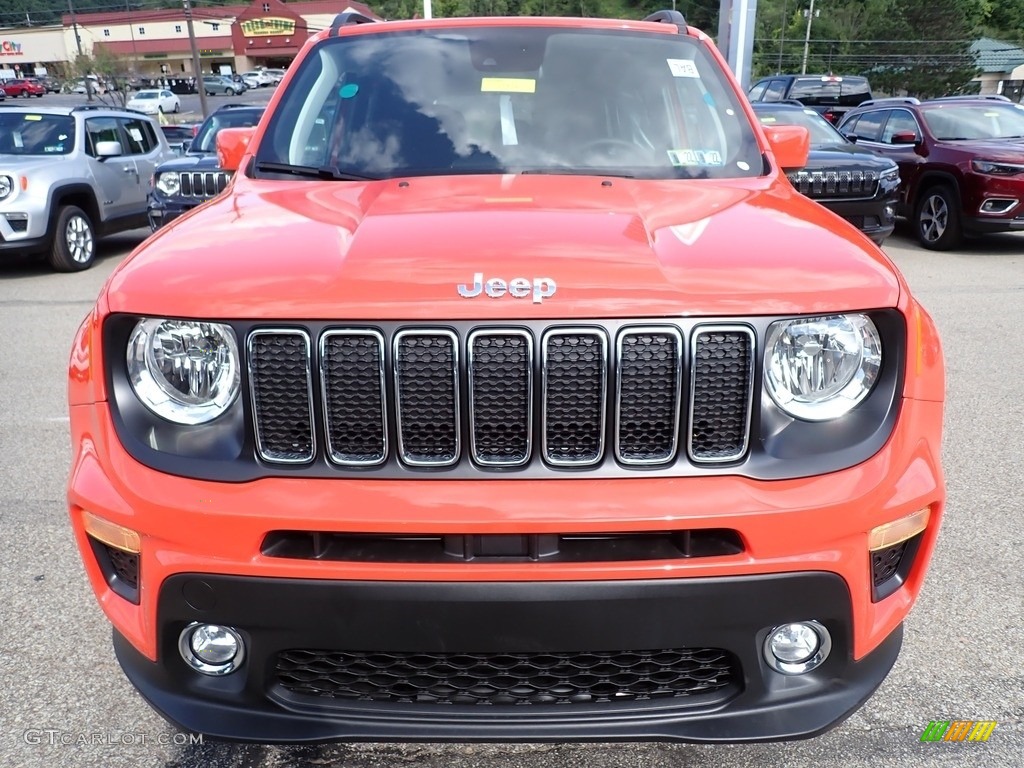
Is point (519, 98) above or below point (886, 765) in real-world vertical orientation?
above

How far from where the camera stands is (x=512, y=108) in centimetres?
288

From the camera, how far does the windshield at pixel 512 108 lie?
2740 millimetres

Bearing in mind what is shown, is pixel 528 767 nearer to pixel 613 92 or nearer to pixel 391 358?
pixel 391 358

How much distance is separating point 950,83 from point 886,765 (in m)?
60.7

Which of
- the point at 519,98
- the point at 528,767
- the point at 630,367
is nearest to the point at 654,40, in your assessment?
the point at 519,98

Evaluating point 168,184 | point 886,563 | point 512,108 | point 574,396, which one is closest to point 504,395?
point 574,396

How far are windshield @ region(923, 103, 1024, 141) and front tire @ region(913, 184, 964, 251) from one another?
2.47ft

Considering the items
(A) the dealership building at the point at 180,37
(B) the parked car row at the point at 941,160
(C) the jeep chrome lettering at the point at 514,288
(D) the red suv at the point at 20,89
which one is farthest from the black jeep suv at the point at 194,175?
(A) the dealership building at the point at 180,37

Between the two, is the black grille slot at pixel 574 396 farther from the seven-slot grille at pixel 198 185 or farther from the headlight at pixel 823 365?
the seven-slot grille at pixel 198 185

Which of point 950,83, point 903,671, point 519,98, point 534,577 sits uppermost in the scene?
point 519,98

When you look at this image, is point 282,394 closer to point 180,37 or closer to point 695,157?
point 695,157

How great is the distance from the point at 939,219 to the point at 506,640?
10222 mm

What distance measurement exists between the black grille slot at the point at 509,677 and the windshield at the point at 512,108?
149 centimetres

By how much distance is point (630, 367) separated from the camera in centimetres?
171
